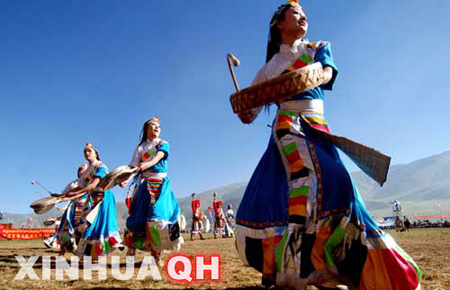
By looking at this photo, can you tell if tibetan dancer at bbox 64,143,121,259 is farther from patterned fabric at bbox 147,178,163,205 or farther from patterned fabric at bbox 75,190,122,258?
patterned fabric at bbox 147,178,163,205

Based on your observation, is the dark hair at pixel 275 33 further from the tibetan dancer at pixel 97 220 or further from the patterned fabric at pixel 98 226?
the patterned fabric at pixel 98 226

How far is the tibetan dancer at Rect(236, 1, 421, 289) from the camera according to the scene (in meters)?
2.33

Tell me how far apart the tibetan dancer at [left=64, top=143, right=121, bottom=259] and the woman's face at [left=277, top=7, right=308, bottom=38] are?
435 centimetres

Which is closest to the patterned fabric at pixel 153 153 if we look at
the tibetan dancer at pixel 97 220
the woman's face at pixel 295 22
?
the tibetan dancer at pixel 97 220

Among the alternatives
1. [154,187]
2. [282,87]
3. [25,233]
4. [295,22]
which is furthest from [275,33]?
[25,233]

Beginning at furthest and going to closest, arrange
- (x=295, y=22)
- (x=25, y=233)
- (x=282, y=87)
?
Result: (x=25, y=233), (x=295, y=22), (x=282, y=87)

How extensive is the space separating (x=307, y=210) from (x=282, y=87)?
2.94ft

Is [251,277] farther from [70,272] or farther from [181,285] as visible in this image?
[70,272]

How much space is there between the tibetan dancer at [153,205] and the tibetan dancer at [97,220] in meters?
1.05

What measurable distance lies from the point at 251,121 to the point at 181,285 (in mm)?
2131

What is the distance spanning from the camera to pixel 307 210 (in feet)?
8.27

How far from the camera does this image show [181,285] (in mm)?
3980

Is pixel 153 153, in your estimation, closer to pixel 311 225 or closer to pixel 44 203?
pixel 44 203

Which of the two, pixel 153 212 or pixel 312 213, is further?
pixel 153 212
